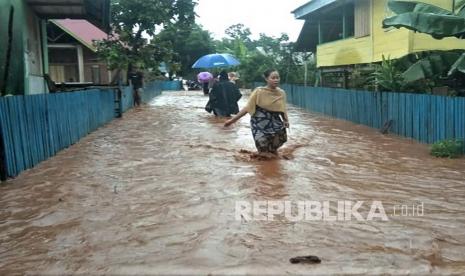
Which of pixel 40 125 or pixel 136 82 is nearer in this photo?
pixel 40 125

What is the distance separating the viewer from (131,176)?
24.6 feet

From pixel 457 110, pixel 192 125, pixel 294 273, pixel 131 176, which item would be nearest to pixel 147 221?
pixel 294 273

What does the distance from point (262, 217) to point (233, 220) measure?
0.29m

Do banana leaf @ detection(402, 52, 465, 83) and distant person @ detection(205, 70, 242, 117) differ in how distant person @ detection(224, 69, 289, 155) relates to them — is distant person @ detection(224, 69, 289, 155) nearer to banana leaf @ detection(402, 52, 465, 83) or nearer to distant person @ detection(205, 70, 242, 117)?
banana leaf @ detection(402, 52, 465, 83)

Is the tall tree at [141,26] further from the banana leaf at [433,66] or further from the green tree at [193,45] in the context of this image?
the green tree at [193,45]

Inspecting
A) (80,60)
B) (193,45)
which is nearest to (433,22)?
(80,60)

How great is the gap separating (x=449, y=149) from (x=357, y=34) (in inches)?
409

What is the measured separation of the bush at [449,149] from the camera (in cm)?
887

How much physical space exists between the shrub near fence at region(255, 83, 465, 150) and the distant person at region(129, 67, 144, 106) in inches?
361

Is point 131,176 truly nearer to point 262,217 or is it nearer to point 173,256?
point 262,217

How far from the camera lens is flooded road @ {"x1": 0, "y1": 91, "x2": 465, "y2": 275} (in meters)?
4.03

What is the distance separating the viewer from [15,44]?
12.3m

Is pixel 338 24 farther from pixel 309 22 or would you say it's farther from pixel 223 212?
pixel 223 212

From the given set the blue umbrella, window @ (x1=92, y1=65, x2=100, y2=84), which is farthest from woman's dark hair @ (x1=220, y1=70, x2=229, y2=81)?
window @ (x1=92, y1=65, x2=100, y2=84)
